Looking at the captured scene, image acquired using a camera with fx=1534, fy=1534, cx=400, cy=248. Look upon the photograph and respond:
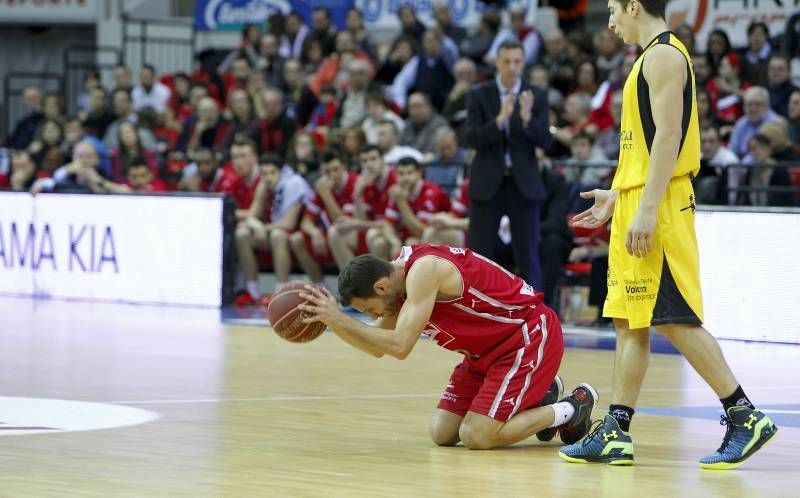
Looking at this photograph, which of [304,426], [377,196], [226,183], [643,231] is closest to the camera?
[643,231]

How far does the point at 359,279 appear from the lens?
5.90 m

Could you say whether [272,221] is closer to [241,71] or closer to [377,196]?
[377,196]

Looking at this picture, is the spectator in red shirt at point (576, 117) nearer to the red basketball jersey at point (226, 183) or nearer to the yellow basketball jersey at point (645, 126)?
the red basketball jersey at point (226, 183)

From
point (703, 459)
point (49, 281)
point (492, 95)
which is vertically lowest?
point (49, 281)

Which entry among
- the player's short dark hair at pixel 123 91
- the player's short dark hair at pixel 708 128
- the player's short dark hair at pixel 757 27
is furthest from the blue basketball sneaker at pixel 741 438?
the player's short dark hair at pixel 123 91

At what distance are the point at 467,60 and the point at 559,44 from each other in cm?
118

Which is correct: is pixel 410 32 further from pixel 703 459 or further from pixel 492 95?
pixel 703 459

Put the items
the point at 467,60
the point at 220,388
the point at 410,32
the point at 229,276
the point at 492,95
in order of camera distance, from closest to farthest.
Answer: the point at 220,388, the point at 492,95, the point at 229,276, the point at 467,60, the point at 410,32

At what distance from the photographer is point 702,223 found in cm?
1191

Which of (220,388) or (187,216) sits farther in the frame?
(187,216)

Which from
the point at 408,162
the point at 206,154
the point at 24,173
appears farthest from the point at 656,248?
the point at 24,173

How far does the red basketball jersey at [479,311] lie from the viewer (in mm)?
6234

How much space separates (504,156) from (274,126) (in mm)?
6420

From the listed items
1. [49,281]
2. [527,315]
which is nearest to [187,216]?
[49,281]
